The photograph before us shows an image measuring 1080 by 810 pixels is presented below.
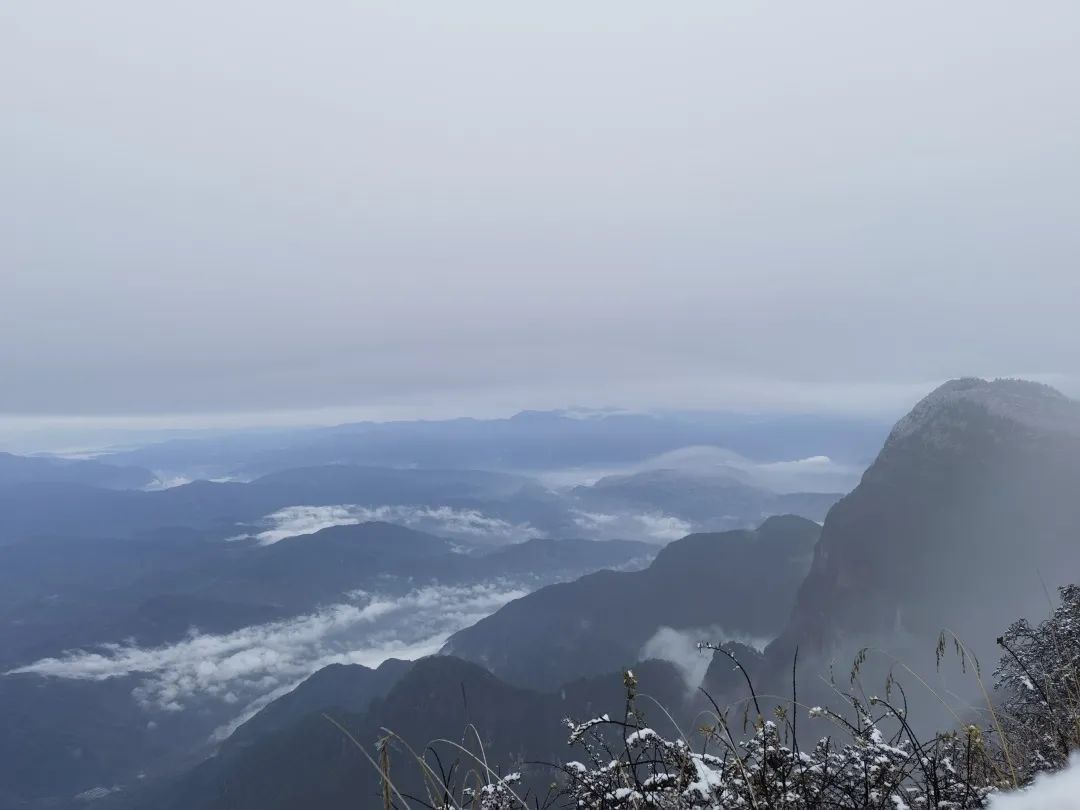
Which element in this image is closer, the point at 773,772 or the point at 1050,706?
the point at 773,772

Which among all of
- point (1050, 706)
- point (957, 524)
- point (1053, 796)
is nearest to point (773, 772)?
point (1050, 706)

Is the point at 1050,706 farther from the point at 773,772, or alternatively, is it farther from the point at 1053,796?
the point at 1053,796

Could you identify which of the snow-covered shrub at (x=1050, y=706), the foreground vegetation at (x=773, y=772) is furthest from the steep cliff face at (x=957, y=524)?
the foreground vegetation at (x=773, y=772)

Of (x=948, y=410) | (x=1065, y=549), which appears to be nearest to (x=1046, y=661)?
(x=1065, y=549)

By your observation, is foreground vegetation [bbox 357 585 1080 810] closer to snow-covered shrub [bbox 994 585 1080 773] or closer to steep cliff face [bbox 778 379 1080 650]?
snow-covered shrub [bbox 994 585 1080 773]

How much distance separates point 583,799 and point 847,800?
1.57m

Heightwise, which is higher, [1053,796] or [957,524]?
[1053,796]

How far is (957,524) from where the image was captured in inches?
4946

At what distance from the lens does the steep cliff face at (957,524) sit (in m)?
105

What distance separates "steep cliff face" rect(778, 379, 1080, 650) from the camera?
10488 cm

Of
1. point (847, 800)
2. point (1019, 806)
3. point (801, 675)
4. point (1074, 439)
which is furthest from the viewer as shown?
point (801, 675)

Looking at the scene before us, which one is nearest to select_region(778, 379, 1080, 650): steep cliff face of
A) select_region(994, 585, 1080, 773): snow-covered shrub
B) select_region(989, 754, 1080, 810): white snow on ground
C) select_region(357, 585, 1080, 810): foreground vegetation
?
select_region(994, 585, 1080, 773): snow-covered shrub

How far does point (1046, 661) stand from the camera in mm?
13203

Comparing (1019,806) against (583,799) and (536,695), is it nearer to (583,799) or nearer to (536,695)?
(583,799)
